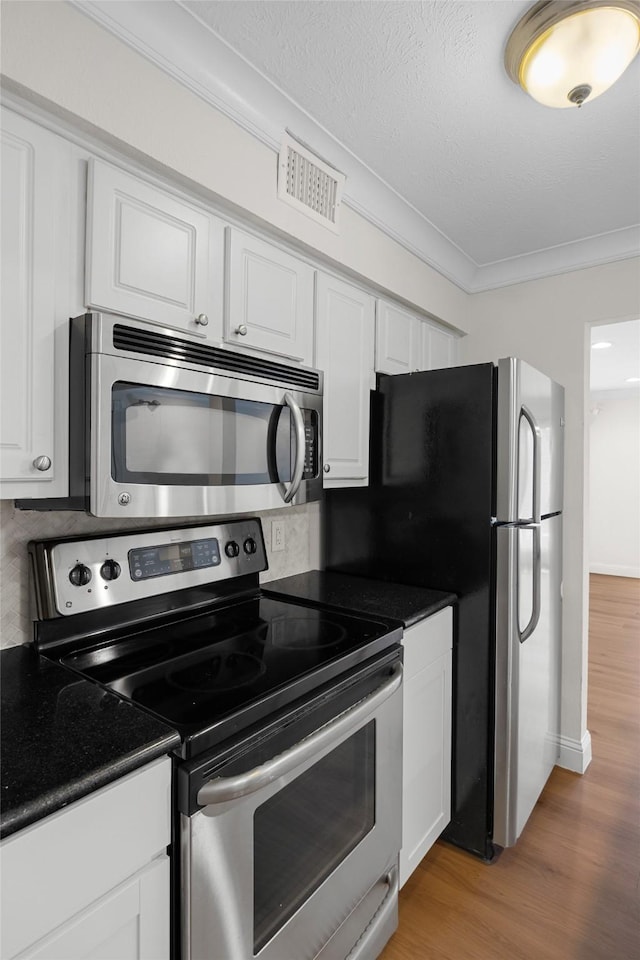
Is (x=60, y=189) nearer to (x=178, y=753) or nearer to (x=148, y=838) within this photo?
(x=178, y=753)

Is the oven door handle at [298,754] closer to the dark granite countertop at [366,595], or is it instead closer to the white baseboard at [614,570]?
the dark granite countertop at [366,595]

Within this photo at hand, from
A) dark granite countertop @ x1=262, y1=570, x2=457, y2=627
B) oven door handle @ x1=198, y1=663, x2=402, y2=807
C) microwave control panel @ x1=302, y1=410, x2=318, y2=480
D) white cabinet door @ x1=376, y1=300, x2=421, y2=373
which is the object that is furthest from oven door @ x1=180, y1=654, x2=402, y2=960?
white cabinet door @ x1=376, y1=300, x2=421, y2=373

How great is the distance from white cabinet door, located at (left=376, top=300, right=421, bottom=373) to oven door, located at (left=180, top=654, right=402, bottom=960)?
1248 millimetres

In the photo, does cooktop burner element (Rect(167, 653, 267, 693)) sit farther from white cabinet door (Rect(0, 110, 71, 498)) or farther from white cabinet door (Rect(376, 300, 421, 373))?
white cabinet door (Rect(376, 300, 421, 373))

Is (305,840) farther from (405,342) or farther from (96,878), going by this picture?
(405,342)

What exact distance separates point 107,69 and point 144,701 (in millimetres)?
1388

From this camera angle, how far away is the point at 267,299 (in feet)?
5.25

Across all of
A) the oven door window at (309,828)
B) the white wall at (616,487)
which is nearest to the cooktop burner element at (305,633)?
the oven door window at (309,828)

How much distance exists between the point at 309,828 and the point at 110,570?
0.81 meters

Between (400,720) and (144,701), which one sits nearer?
(144,701)

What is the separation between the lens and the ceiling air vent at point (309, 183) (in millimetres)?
1622

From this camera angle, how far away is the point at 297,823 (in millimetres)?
1177

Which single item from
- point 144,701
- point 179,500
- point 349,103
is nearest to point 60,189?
point 179,500

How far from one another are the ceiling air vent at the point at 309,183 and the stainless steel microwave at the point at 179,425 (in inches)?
21.4
